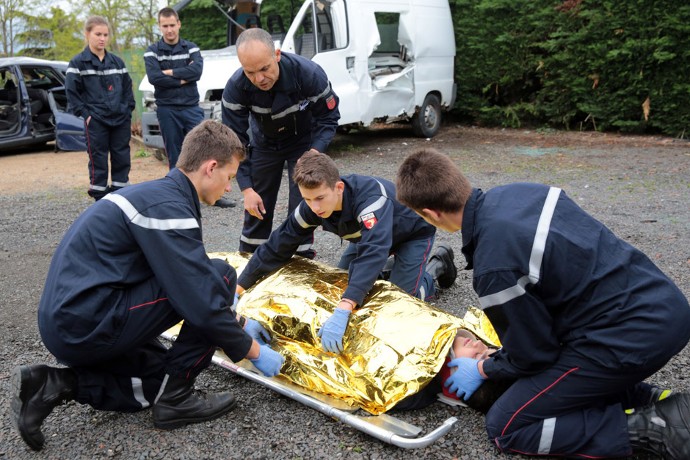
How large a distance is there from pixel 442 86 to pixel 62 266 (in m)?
9.32

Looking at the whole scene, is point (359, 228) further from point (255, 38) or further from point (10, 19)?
point (10, 19)

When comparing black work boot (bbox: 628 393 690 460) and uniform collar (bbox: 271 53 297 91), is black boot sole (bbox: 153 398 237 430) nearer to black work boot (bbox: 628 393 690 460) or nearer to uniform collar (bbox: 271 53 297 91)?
black work boot (bbox: 628 393 690 460)

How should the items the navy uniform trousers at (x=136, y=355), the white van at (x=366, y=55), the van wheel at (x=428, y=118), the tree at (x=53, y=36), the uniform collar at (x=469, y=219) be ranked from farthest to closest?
the tree at (x=53, y=36) < the van wheel at (x=428, y=118) < the white van at (x=366, y=55) < the navy uniform trousers at (x=136, y=355) < the uniform collar at (x=469, y=219)

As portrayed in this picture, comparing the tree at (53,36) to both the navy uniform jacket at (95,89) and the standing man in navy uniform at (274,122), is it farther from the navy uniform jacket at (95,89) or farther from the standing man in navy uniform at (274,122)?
the standing man in navy uniform at (274,122)

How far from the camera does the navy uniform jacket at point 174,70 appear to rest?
6.85 m

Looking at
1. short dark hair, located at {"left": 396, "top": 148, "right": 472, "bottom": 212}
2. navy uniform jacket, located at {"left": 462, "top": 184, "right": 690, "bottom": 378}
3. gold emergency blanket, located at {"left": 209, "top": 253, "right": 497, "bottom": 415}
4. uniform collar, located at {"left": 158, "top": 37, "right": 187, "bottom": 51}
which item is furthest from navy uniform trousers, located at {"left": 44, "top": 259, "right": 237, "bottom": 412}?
uniform collar, located at {"left": 158, "top": 37, "right": 187, "bottom": 51}

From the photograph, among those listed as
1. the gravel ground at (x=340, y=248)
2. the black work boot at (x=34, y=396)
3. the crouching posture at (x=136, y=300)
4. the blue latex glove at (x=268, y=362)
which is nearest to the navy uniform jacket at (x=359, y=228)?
the blue latex glove at (x=268, y=362)

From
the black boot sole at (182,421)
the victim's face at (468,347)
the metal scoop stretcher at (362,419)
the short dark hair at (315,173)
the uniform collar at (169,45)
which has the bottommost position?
the black boot sole at (182,421)

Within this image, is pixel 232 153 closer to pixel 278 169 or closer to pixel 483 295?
pixel 483 295

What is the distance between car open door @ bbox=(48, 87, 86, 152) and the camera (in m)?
10.0

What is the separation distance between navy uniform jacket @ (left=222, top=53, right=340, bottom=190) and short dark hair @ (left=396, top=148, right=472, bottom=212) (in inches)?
68.8

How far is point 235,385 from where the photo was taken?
3.04m

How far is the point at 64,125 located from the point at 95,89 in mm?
4121

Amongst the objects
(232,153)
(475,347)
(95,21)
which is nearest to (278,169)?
(232,153)
